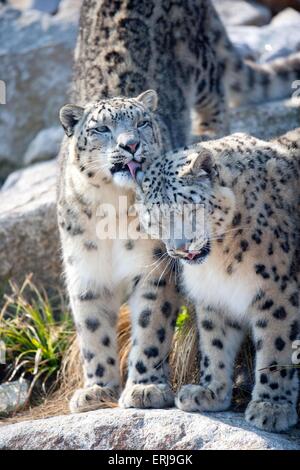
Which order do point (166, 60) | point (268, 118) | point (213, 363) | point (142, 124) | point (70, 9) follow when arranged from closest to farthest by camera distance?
point (213, 363) < point (142, 124) < point (166, 60) < point (268, 118) < point (70, 9)

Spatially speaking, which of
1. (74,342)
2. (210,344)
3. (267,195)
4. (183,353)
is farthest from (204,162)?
(74,342)

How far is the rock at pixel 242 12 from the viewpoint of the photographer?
13.9 metres

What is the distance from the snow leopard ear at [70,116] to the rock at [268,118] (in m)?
3.18

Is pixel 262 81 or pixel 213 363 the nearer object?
pixel 213 363

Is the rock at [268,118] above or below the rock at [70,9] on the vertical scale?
below


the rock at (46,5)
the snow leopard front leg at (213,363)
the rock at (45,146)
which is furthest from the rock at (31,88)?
the snow leopard front leg at (213,363)

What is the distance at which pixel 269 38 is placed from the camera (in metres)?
12.7

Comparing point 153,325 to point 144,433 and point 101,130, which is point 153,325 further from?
point 101,130

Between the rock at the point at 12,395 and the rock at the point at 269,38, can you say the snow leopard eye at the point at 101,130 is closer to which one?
the rock at the point at 12,395

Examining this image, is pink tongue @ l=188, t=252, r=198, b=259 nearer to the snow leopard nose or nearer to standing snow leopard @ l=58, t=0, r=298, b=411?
standing snow leopard @ l=58, t=0, r=298, b=411

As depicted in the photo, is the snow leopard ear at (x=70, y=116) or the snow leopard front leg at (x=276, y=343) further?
the snow leopard ear at (x=70, y=116)

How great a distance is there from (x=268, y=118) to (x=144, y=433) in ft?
15.5

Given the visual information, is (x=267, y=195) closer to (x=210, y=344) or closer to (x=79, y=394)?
(x=210, y=344)

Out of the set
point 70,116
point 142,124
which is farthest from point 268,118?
point 70,116
